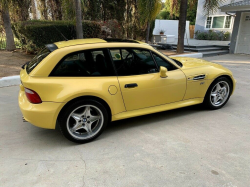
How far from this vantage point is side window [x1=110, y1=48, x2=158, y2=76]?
10.9ft

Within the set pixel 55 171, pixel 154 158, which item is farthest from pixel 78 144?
pixel 154 158

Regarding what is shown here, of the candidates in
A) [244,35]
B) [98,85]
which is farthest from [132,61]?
[244,35]

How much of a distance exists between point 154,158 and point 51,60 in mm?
2006

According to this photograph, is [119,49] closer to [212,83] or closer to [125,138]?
[125,138]

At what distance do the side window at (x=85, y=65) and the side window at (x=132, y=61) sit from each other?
16 centimetres

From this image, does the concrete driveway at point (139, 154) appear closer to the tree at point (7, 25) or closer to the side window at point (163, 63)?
the side window at point (163, 63)

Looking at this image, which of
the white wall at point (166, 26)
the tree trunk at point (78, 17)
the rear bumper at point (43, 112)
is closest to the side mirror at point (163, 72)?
the rear bumper at point (43, 112)

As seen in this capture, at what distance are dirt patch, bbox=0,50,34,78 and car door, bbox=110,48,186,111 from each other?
198 inches

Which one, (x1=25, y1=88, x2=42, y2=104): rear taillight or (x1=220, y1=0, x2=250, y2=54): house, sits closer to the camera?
(x1=25, y1=88, x2=42, y2=104): rear taillight

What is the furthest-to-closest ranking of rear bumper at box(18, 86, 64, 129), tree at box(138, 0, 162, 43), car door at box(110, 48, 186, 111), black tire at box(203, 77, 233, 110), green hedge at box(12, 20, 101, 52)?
1. tree at box(138, 0, 162, 43)
2. green hedge at box(12, 20, 101, 52)
3. black tire at box(203, 77, 233, 110)
4. car door at box(110, 48, 186, 111)
5. rear bumper at box(18, 86, 64, 129)

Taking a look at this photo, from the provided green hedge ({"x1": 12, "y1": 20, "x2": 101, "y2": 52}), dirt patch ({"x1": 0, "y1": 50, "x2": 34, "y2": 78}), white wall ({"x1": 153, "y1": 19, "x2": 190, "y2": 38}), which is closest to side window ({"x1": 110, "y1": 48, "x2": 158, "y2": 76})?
dirt patch ({"x1": 0, "y1": 50, "x2": 34, "y2": 78})

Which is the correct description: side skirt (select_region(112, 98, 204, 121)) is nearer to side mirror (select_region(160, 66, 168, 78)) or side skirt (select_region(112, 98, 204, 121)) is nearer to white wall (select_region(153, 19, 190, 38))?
side mirror (select_region(160, 66, 168, 78))

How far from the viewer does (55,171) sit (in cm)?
252

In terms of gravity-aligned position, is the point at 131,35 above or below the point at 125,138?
above
